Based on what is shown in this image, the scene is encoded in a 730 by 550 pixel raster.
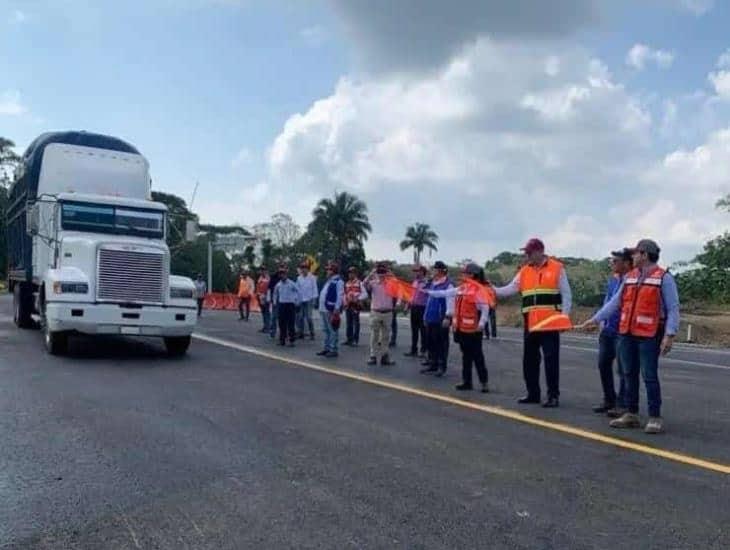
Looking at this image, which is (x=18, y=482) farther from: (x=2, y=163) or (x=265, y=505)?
(x=2, y=163)

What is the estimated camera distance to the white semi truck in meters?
13.0

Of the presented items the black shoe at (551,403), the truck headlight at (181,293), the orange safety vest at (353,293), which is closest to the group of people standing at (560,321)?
the black shoe at (551,403)

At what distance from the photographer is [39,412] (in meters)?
8.09

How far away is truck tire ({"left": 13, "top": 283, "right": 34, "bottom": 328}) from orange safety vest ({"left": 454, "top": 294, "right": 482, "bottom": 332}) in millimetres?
10968

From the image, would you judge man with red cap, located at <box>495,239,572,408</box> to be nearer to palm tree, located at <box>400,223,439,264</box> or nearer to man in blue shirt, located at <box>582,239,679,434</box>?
man in blue shirt, located at <box>582,239,679,434</box>

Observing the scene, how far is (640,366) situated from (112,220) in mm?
10179

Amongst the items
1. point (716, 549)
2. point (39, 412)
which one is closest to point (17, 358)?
point (39, 412)

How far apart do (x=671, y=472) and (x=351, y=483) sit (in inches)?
96.6

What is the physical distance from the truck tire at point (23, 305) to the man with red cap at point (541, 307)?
12.3m

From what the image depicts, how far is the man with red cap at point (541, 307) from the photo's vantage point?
8984 millimetres

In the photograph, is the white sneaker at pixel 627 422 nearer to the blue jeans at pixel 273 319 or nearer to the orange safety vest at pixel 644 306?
the orange safety vest at pixel 644 306

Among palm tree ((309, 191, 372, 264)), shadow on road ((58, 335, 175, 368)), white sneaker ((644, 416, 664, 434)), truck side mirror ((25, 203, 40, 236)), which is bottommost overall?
white sneaker ((644, 416, 664, 434))

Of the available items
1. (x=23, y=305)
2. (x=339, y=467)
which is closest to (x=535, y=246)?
(x=339, y=467)

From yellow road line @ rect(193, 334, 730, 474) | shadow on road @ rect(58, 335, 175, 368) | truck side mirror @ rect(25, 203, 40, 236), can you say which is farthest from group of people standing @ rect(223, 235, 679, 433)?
truck side mirror @ rect(25, 203, 40, 236)
